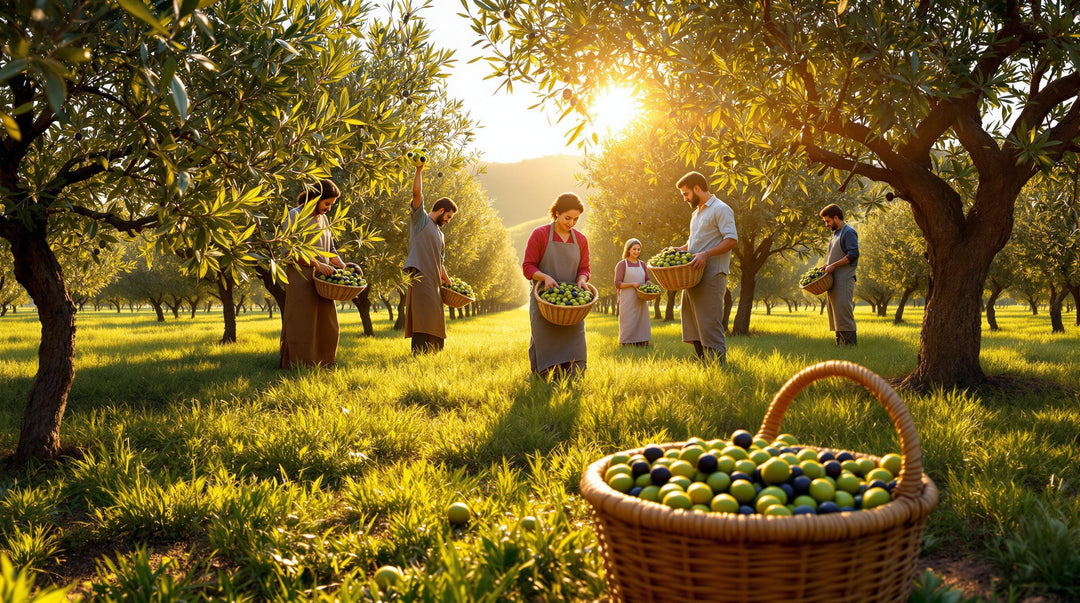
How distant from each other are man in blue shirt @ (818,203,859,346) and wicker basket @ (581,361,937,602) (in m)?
8.01

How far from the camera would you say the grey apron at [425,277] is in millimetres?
8219

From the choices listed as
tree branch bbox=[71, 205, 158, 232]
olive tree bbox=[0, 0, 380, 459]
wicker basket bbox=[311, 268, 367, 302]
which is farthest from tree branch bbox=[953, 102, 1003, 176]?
tree branch bbox=[71, 205, 158, 232]

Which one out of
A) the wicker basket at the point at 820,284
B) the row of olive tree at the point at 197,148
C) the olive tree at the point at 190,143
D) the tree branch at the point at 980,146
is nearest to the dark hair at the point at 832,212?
the wicker basket at the point at 820,284

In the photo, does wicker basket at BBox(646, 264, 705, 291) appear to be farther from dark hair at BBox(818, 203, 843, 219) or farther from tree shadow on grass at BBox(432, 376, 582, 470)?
dark hair at BBox(818, 203, 843, 219)

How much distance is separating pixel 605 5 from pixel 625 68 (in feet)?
1.74

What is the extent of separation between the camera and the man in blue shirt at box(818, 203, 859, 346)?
9.34 metres

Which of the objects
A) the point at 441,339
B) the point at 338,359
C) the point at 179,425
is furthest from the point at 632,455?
the point at 338,359

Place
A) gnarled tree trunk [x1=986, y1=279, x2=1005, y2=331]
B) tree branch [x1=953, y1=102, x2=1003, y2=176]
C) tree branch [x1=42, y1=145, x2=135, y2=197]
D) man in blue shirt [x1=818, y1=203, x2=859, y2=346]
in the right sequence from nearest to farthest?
tree branch [x1=42, y1=145, x2=135, y2=197], tree branch [x1=953, y1=102, x2=1003, y2=176], man in blue shirt [x1=818, y1=203, x2=859, y2=346], gnarled tree trunk [x1=986, y1=279, x2=1005, y2=331]

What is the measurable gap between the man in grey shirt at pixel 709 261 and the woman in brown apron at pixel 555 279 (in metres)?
1.67

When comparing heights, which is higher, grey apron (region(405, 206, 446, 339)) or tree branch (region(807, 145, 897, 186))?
tree branch (region(807, 145, 897, 186))

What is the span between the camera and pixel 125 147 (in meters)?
4.26

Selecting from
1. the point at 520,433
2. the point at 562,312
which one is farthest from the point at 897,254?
the point at 520,433

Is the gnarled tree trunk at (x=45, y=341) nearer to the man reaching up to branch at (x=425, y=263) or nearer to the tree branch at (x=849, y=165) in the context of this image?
the man reaching up to branch at (x=425, y=263)

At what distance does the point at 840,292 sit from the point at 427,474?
8.89m
